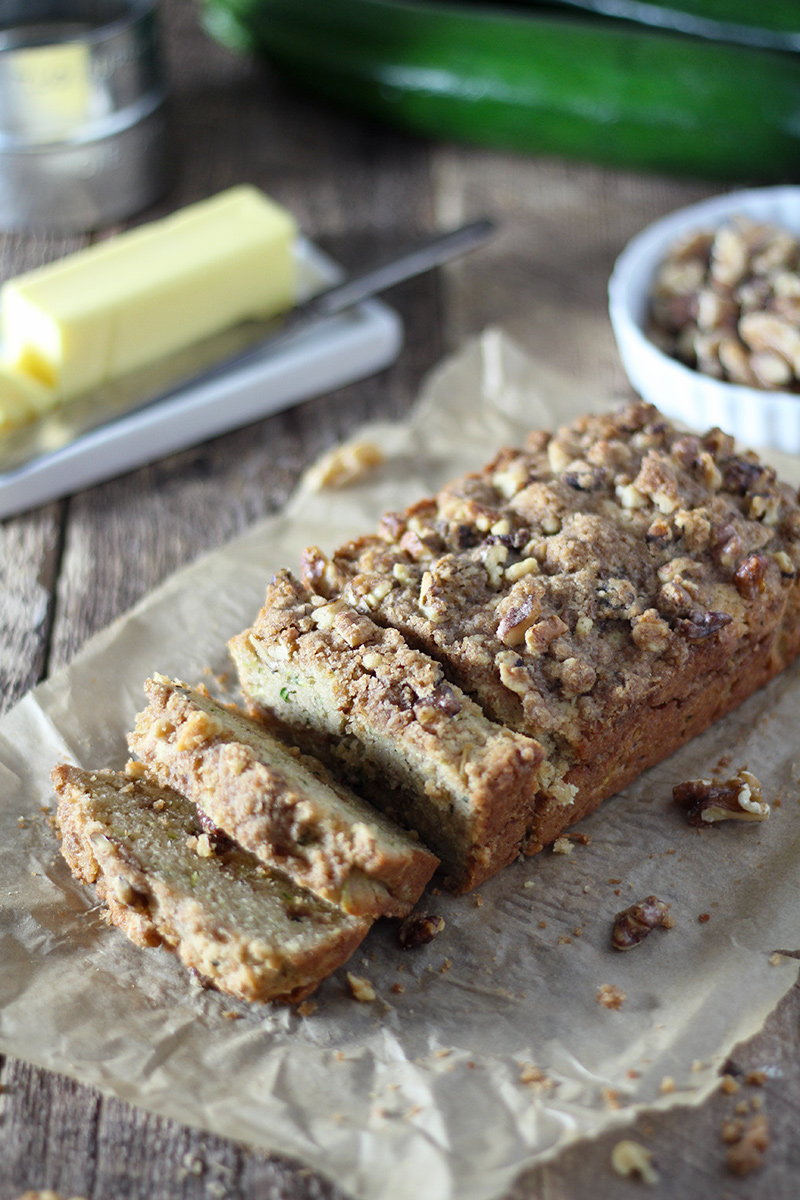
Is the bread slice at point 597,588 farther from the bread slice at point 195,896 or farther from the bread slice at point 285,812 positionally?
the bread slice at point 195,896

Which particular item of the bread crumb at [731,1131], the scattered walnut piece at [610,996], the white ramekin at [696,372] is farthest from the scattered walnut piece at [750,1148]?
the white ramekin at [696,372]

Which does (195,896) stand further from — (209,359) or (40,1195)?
(209,359)

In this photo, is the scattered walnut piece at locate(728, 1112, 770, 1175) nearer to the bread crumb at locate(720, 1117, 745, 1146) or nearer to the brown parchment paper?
the bread crumb at locate(720, 1117, 745, 1146)

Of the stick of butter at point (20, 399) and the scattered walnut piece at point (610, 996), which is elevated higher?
the stick of butter at point (20, 399)

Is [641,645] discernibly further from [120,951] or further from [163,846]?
[120,951]

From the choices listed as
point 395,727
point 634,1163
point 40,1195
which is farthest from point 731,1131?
point 40,1195

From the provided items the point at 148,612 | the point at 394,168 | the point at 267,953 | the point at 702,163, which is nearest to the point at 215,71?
the point at 394,168

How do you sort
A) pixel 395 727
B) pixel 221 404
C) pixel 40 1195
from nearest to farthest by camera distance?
pixel 40 1195 → pixel 395 727 → pixel 221 404
